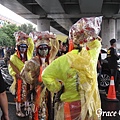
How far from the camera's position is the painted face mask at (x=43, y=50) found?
3940mm

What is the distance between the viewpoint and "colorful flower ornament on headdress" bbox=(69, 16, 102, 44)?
294 centimetres

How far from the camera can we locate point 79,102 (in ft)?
9.00

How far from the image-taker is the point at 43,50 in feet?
13.0

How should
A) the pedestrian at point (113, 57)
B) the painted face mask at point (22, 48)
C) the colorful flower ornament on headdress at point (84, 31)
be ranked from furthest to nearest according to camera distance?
the pedestrian at point (113, 57)
the painted face mask at point (22, 48)
the colorful flower ornament on headdress at point (84, 31)

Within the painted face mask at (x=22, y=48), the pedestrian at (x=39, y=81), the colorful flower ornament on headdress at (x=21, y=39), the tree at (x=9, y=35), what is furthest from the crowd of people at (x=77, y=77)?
the tree at (x=9, y=35)

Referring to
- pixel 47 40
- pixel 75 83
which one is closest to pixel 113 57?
pixel 47 40

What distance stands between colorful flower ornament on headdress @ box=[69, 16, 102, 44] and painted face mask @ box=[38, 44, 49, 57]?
98 centimetres

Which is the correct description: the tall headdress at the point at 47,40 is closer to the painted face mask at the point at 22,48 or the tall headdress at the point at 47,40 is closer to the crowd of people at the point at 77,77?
the crowd of people at the point at 77,77

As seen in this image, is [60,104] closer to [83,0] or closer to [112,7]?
[83,0]

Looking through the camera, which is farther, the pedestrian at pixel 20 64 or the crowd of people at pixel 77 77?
the pedestrian at pixel 20 64

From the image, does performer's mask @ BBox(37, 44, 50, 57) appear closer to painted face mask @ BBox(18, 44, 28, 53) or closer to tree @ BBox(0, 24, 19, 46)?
painted face mask @ BBox(18, 44, 28, 53)

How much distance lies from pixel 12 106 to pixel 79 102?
171 inches

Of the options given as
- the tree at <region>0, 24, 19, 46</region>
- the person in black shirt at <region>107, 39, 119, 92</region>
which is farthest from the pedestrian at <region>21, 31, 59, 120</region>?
the tree at <region>0, 24, 19, 46</region>

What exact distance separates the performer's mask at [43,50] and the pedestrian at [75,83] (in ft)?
3.70
